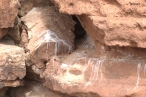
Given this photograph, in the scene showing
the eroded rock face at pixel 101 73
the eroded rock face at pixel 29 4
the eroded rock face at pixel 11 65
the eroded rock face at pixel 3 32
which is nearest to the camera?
the eroded rock face at pixel 101 73

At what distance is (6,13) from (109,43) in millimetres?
866

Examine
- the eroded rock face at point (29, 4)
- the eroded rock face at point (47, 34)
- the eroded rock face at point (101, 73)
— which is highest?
the eroded rock face at point (29, 4)

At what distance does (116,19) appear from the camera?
1.98 meters

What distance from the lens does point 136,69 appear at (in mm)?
2053

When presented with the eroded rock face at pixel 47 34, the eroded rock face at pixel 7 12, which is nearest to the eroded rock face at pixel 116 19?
the eroded rock face at pixel 47 34

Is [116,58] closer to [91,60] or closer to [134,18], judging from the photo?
[91,60]

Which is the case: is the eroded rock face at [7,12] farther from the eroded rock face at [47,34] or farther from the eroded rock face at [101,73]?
the eroded rock face at [101,73]

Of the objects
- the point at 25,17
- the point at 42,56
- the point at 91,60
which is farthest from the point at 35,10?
the point at 91,60

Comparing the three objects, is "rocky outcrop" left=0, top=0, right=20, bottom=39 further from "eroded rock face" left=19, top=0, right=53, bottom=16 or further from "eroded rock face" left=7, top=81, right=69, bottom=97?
"eroded rock face" left=7, top=81, right=69, bottom=97

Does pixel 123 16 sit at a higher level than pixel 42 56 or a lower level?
higher

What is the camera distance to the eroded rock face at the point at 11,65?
2311mm

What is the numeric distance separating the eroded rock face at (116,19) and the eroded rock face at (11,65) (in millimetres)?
564

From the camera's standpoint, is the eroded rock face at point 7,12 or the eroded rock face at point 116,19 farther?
the eroded rock face at point 7,12

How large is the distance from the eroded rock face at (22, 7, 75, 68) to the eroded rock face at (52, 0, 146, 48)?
0.39m
